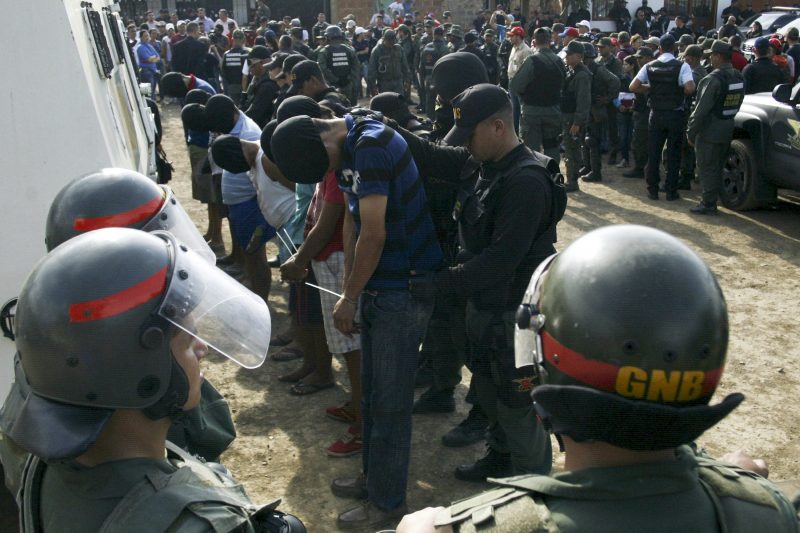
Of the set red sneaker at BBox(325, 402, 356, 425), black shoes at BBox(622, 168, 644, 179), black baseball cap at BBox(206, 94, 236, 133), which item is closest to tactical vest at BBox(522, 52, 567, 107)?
black shoes at BBox(622, 168, 644, 179)

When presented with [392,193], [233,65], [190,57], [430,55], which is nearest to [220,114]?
Answer: [392,193]

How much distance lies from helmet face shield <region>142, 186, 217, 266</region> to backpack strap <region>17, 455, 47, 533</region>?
835 mm

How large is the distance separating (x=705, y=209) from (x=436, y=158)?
613 centimetres

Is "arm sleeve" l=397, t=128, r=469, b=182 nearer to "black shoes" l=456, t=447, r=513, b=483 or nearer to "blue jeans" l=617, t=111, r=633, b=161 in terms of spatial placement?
"black shoes" l=456, t=447, r=513, b=483

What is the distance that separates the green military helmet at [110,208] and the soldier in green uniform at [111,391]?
2.15ft

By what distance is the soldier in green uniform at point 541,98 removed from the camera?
927 centimetres

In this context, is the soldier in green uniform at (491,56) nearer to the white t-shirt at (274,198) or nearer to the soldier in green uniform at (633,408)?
the white t-shirt at (274,198)

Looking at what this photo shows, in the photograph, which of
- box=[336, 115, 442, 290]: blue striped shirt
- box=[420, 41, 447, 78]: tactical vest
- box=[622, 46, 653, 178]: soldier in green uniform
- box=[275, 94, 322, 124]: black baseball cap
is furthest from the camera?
box=[420, 41, 447, 78]: tactical vest

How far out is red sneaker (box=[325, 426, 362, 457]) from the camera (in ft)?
14.8

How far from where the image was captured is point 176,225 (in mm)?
2514

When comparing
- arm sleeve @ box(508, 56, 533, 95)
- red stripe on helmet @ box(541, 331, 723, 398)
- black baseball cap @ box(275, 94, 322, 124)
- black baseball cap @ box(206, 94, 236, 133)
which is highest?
red stripe on helmet @ box(541, 331, 723, 398)

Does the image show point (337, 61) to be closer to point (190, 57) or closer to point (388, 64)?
point (388, 64)

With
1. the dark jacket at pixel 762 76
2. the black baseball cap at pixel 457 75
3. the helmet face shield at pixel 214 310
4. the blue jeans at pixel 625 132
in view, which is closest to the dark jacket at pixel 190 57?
the blue jeans at pixel 625 132

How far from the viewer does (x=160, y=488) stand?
1.57m
